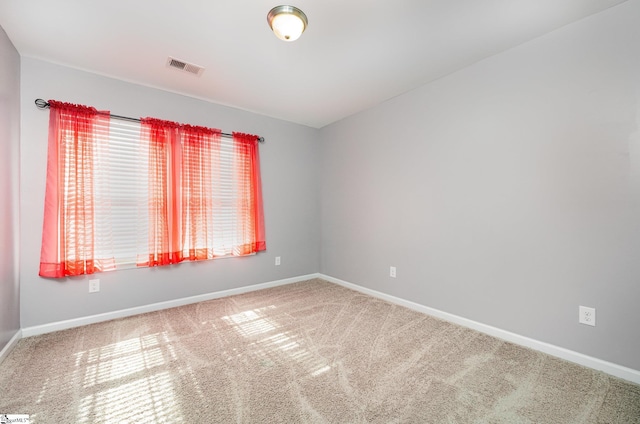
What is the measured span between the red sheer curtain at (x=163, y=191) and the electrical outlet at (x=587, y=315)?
3.65m

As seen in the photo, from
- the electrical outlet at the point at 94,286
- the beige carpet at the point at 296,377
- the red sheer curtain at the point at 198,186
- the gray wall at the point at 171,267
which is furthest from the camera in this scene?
the red sheer curtain at the point at 198,186

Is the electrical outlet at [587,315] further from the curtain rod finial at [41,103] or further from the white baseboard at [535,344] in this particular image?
the curtain rod finial at [41,103]

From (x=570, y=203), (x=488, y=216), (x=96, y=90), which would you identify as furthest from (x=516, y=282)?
(x=96, y=90)

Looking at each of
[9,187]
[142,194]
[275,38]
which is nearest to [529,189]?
[275,38]

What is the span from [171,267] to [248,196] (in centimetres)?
124

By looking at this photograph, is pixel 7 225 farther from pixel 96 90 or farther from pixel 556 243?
pixel 556 243

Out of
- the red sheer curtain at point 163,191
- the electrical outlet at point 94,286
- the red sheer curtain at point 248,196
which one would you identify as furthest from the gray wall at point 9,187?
the red sheer curtain at point 248,196

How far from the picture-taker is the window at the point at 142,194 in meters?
2.40

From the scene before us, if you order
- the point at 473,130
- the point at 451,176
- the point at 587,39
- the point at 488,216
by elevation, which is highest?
the point at 587,39

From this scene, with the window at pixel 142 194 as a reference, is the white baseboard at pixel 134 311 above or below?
below

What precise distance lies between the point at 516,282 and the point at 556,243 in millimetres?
433

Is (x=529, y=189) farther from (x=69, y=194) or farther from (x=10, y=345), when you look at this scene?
(x=10, y=345)

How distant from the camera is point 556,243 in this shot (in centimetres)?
202

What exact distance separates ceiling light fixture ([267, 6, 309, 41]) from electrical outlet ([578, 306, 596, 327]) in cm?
282
